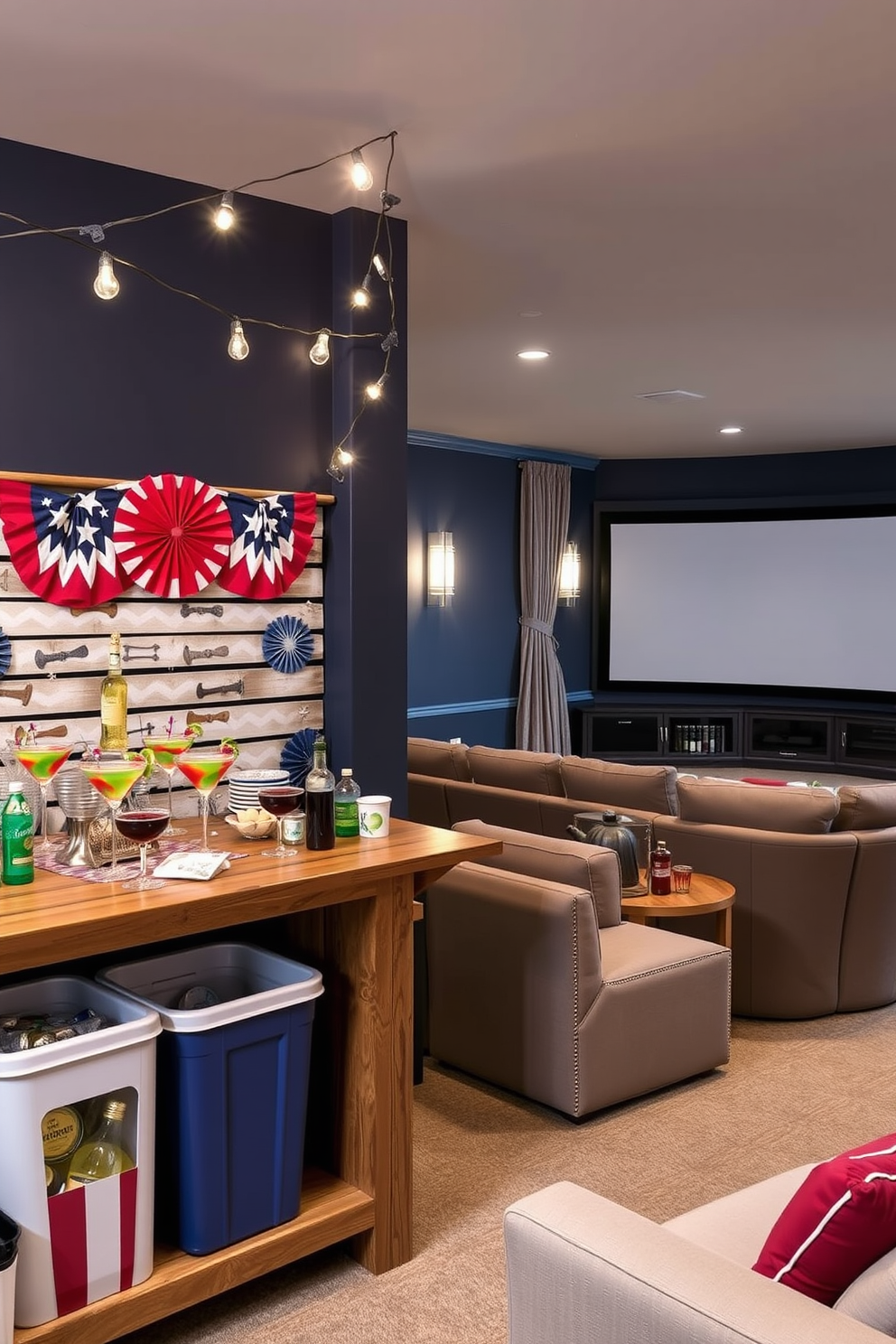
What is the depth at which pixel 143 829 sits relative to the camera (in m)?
2.40

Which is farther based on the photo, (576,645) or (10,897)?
(576,645)

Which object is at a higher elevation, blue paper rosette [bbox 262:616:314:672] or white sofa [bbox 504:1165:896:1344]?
blue paper rosette [bbox 262:616:314:672]

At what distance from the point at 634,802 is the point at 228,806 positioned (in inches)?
77.2

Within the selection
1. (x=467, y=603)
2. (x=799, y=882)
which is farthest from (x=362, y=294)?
(x=467, y=603)

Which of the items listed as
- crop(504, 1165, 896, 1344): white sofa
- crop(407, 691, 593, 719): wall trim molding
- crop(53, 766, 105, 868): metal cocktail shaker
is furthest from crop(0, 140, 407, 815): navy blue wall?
crop(407, 691, 593, 719): wall trim molding

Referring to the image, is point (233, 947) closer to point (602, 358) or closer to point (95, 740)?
point (95, 740)

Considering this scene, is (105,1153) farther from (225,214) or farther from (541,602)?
(541,602)

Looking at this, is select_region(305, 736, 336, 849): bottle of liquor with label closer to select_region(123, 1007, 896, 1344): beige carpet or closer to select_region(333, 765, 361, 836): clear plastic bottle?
select_region(333, 765, 361, 836): clear plastic bottle

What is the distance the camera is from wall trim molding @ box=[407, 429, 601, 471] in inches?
322

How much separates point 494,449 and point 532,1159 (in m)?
6.28

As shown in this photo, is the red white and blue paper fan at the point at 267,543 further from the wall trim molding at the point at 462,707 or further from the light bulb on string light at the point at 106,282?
the wall trim molding at the point at 462,707

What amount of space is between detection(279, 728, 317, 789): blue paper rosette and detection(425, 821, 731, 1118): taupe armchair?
592mm

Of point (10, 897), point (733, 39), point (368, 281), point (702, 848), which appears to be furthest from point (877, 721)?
point (10, 897)

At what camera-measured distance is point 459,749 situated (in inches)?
207
